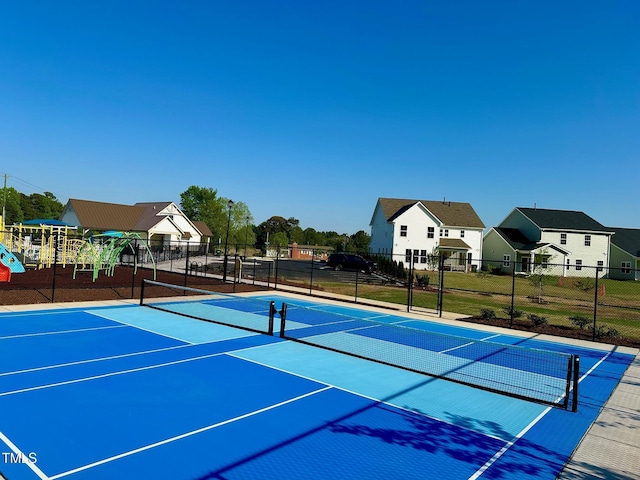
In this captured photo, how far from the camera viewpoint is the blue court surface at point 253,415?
5688mm

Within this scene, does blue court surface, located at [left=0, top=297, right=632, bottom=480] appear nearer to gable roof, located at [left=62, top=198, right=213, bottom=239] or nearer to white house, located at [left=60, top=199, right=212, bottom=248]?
white house, located at [left=60, top=199, right=212, bottom=248]

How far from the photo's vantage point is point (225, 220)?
268ft

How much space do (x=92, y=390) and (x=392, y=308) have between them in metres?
15.5

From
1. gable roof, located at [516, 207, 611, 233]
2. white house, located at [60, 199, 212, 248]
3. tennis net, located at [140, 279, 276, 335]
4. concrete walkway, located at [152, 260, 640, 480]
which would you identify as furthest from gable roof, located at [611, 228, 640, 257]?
tennis net, located at [140, 279, 276, 335]

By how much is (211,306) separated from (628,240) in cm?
6152

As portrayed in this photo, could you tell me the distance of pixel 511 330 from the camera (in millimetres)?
17359

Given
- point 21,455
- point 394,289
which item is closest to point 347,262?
point 394,289

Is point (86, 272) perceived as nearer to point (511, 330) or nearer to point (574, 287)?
point (511, 330)

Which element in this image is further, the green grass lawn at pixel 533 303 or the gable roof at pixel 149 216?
the gable roof at pixel 149 216

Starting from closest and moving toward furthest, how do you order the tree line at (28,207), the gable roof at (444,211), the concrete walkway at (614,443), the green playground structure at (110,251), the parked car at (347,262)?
the concrete walkway at (614,443)
the green playground structure at (110,251)
the parked car at (347,262)
the gable roof at (444,211)
the tree line at (28,207)

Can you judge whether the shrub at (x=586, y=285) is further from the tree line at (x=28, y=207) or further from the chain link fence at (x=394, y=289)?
the tree line at (x=28, y=207)

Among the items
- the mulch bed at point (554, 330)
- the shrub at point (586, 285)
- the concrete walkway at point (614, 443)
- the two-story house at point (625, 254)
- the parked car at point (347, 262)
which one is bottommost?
the concrete walkway at point (614, 443)

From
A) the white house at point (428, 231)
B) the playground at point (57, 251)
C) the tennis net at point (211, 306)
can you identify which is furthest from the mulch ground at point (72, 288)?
the white house at point (428, 231)

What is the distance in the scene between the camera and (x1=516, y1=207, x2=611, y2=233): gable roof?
182 feet
